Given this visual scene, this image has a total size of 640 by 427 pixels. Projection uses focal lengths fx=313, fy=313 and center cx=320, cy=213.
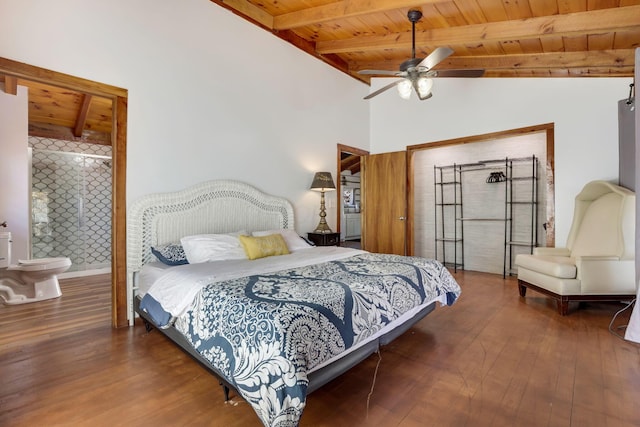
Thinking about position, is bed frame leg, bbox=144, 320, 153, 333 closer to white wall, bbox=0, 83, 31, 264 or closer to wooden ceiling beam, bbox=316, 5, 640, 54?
white wall, bbox=0, 83, 31, 264

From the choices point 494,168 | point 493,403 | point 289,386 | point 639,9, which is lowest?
point 493,403

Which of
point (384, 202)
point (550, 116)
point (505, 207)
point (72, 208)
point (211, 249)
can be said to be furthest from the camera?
point (384, 202)

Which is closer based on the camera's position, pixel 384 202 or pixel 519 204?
pixel 519 204

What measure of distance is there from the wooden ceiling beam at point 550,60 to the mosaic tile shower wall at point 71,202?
19.4ft

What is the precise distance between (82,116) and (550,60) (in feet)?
21.5

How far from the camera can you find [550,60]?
3.85 m

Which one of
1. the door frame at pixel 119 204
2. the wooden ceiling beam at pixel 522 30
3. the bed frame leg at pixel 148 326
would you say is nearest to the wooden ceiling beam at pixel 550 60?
the wooden ceiling beam at pixel 522 30

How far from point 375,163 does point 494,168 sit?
1935mm

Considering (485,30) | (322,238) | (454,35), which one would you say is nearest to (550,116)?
(485,30)

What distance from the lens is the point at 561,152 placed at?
159 inches

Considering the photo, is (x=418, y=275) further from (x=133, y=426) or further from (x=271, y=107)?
(x=271, y=107)

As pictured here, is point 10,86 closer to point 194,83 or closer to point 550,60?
point 194,83

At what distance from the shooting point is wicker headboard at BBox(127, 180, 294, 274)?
2.92 meters

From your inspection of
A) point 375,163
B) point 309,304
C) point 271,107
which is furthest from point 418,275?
point 375,163
